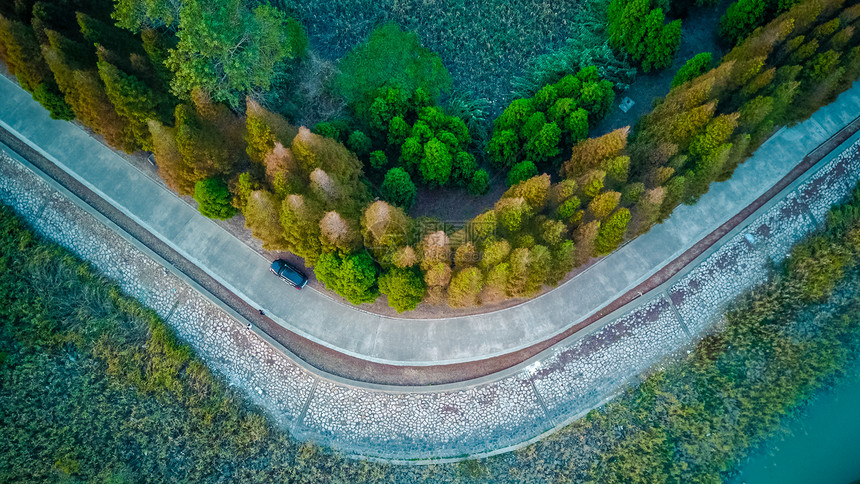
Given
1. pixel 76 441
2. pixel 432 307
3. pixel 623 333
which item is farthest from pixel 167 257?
pixel 623 333

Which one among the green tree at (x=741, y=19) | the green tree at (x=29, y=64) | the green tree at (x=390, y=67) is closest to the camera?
the green tree at (x=29, y=64)

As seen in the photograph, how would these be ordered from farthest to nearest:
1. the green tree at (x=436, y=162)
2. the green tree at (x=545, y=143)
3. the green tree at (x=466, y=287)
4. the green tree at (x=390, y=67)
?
the green tree at (x=390, y=67), the green tree at (x=545, y=143), the green tree at (x=436, y=162), the green tree at (x=466, y=287)

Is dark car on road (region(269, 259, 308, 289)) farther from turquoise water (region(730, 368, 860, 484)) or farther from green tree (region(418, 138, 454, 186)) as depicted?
turquoise water (region(730, 368, 860, 484))

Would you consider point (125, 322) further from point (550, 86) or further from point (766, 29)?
point (766, 29)

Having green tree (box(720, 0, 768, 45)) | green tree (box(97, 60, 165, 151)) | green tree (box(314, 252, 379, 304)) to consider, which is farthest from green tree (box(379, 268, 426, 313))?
green tree (box(720, 0, 768, 45))

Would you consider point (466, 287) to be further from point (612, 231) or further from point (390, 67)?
point (390, 67)

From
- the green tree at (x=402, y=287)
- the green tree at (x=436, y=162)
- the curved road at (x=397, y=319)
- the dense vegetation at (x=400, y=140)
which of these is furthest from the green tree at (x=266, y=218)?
the green tree at (x=436, y=162)

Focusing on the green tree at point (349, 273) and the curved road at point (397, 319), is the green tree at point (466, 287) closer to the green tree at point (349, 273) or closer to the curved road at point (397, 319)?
the curved road at point (397, 319)
